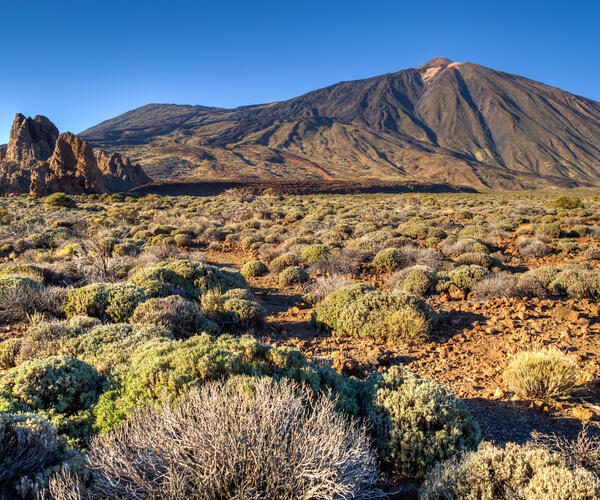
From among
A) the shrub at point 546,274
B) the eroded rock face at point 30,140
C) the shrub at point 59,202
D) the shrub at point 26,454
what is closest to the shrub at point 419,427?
the shrub at point 26,454

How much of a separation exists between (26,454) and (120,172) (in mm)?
47339

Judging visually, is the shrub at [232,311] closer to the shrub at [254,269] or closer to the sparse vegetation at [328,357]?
the sparse vegetation at [328,357]

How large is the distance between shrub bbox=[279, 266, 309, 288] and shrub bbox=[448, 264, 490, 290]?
3.31m

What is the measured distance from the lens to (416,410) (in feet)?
9.06

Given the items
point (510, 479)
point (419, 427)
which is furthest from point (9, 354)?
point (510, 479)

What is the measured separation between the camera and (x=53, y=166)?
106ft

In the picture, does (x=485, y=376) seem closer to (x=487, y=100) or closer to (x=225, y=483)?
(x=225, y=483)

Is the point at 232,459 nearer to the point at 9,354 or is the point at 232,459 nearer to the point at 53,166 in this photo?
the point at 9,354

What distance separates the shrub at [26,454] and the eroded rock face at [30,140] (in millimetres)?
46758

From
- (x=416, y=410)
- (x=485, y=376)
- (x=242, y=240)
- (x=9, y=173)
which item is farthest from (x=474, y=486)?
(x=9, y=173)

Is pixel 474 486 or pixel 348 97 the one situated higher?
pixel 348 97

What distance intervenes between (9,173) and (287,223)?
1313 inches

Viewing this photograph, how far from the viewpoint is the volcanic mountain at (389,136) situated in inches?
3327

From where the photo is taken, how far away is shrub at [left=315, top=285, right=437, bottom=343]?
5035 millimetres
